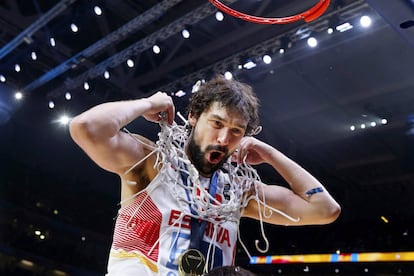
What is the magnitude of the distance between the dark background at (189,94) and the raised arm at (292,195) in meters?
2.17

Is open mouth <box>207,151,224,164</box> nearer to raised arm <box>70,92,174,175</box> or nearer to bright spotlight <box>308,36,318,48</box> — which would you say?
raised arm <box>70,92,174,175</box>

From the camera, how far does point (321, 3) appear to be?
1.80 m

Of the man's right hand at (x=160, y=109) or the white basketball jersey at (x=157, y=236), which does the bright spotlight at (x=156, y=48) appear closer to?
the man's right hand at (x=160, y=109)

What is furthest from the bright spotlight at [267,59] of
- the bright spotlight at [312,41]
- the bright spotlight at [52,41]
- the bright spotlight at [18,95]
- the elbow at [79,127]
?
the elbow at [79,127]

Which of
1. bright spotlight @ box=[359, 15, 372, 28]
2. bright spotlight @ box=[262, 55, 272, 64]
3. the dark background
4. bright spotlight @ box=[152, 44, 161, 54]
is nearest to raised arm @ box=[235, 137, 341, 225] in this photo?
the dark background

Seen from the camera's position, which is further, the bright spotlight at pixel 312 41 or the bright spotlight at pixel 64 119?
the bright spotlight at pixel 64 119

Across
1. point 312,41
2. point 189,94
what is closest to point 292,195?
point 312,41

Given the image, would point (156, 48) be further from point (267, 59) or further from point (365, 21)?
point (365, 21)

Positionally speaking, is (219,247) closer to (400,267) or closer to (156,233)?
(156,233)

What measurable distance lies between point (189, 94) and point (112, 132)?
4.54 m

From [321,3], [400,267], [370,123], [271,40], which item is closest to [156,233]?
[321,3]

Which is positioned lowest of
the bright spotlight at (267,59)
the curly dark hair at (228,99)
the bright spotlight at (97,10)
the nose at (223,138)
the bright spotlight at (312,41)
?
the nose at (223,138)

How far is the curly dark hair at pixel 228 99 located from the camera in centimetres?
157

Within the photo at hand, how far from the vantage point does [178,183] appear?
149 centimetres
